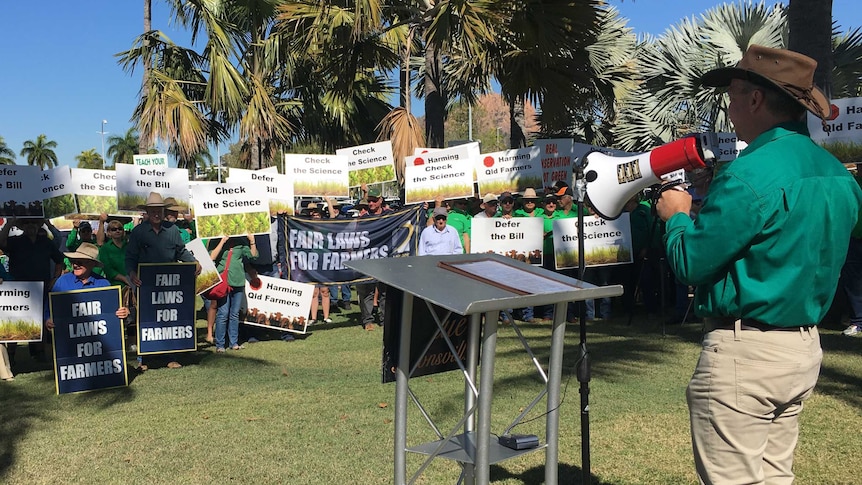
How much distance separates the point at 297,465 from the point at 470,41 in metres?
8.22

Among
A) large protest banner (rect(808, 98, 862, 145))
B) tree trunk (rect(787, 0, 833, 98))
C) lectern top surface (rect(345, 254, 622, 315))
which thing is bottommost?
lectern top surface (rect(345, 254, 622, 315))

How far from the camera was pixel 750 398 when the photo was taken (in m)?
2.80

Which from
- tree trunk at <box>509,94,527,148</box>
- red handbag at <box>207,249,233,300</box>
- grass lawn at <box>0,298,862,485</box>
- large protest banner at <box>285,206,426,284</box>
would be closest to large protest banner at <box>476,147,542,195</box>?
large protest banner at <box>285,206,426,284</box>

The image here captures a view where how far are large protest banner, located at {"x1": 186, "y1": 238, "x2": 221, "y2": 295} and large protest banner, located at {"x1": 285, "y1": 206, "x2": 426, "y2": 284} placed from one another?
68.9 inches

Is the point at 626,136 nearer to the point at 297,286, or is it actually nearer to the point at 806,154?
the point at 297,286

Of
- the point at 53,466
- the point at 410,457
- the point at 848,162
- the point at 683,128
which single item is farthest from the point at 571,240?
the point at 53,466

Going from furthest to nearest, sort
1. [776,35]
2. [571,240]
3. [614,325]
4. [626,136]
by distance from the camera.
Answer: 1. [626,136]
2. [776,35]
3. [571,240]
4. [614,325]

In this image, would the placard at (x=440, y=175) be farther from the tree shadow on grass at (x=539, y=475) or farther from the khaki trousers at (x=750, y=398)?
the khaki trousers at (x=750, y=398)

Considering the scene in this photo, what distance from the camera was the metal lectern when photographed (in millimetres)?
2895

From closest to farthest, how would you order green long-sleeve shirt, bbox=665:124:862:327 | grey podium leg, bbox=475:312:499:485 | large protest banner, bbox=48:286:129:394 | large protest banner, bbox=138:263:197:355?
green long-sleeve shirt, bbox=665:124:862:327, grey podium leg, bbox=475:312:499:485, large protest banner, bbox=48:286:129:394, large protest banner, bbox=138:263:197:355

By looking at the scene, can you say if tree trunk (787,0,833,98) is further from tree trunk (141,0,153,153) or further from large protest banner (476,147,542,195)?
tree trunk (141,0,153,153)

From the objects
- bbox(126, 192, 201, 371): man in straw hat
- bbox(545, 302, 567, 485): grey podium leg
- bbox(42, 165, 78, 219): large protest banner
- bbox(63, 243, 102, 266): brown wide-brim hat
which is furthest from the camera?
bbox(42, 165, 78, 219): large protest banner

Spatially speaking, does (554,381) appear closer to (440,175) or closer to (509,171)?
(440,175)

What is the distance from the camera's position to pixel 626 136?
61.1 feet
